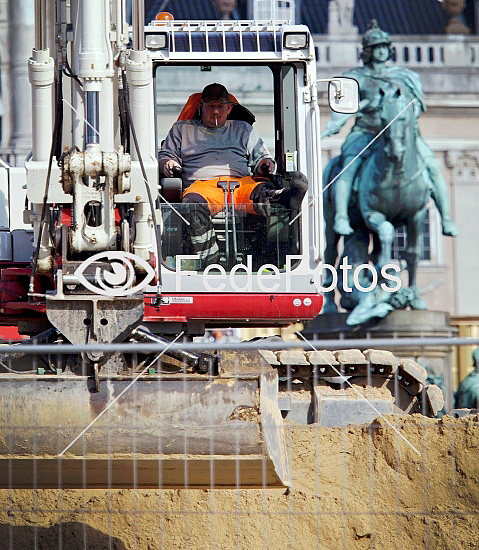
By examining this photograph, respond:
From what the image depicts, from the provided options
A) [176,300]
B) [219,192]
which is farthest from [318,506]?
[219,192]

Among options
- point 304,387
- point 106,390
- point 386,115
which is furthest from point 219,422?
point 386,115

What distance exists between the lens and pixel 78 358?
7.27m

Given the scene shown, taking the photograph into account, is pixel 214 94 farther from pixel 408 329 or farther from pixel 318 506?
pixel 408 329

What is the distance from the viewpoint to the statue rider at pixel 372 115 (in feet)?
78.0

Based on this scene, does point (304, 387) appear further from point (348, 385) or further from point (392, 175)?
point (392, 175)

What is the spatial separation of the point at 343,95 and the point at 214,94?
97 centimetres

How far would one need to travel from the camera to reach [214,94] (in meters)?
9.71

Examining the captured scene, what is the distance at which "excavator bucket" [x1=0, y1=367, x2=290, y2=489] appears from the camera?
23.2ft

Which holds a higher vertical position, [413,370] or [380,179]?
[380,179]

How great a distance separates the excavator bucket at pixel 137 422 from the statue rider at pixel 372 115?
16.5 meters

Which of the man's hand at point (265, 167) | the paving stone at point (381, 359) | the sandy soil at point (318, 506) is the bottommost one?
the sandy soil at point (318, 506)

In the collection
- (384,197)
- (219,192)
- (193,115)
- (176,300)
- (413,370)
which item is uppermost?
(384,197)

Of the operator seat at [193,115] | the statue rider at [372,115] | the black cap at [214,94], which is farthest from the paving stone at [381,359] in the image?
the statue rider at [372,115]

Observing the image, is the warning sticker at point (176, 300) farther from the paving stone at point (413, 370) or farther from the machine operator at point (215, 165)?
the paving stone at point (413, 370)
